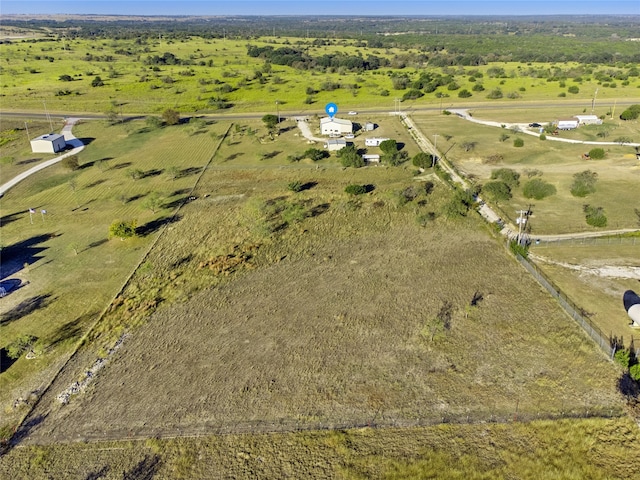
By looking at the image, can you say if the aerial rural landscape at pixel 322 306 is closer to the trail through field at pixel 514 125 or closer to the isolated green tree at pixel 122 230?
the isolated green tree at pixel 122 230

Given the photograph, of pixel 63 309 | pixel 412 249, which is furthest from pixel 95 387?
pixel 412 249

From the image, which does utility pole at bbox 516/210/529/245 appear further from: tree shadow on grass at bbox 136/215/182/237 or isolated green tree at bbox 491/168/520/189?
tree shadow on grass at bbox 136/215/182/237

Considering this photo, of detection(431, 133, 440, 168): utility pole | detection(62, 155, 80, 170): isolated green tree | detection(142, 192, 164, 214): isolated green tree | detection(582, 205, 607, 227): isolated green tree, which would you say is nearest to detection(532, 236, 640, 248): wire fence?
detection(582, 205, 607, 227): isolated green tree

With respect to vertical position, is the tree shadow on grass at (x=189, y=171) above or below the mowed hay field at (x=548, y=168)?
above

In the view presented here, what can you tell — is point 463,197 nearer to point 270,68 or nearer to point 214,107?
point 214,107

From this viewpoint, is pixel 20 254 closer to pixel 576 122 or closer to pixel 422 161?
pixel 422 161

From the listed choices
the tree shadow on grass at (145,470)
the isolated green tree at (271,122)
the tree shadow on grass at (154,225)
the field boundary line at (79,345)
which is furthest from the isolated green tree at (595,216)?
the isolated green tree at (271,122)
